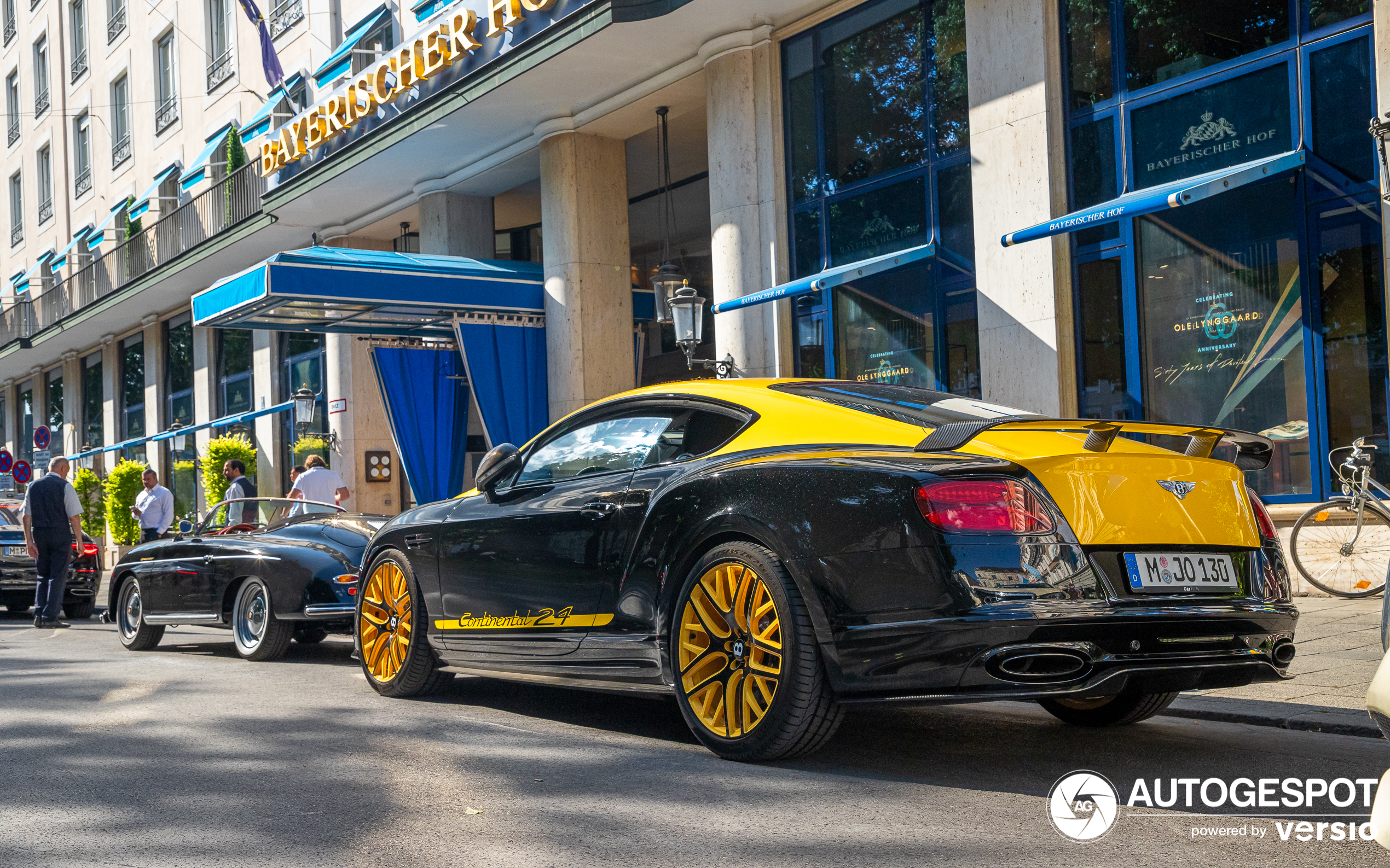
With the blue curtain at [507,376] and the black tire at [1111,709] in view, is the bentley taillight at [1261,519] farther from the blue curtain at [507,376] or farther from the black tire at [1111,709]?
the blue curtain at [507,376]

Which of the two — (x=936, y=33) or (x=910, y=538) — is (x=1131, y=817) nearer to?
(x=910, y=538)

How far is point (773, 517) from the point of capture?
4652 mm

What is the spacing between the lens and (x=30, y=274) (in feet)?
127

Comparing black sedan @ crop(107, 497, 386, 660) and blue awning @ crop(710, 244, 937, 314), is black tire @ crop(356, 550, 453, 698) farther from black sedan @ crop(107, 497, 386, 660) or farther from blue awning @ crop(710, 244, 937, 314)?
blue awning @ crop(710, 244, 937, 314)

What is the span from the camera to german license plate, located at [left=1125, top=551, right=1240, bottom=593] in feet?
13.8

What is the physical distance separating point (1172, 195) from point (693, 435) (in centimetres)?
606

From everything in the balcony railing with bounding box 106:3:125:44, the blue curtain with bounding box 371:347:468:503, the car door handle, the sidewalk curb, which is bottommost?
the sidewalk curb

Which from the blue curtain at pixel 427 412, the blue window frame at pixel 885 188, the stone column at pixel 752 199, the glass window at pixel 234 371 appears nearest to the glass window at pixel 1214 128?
the blue window frame at pixel 885 188

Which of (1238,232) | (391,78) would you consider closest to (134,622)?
(391,78)

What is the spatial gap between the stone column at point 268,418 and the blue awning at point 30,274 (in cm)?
1620

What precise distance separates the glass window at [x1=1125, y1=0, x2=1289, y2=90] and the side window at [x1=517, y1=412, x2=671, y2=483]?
24.1 feet

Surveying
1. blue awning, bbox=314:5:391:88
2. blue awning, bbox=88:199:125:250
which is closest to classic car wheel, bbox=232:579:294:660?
blue awning, bbox=314:5:391:88

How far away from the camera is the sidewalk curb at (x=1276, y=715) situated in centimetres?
517

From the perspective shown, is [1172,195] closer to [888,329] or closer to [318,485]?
[888,329]
